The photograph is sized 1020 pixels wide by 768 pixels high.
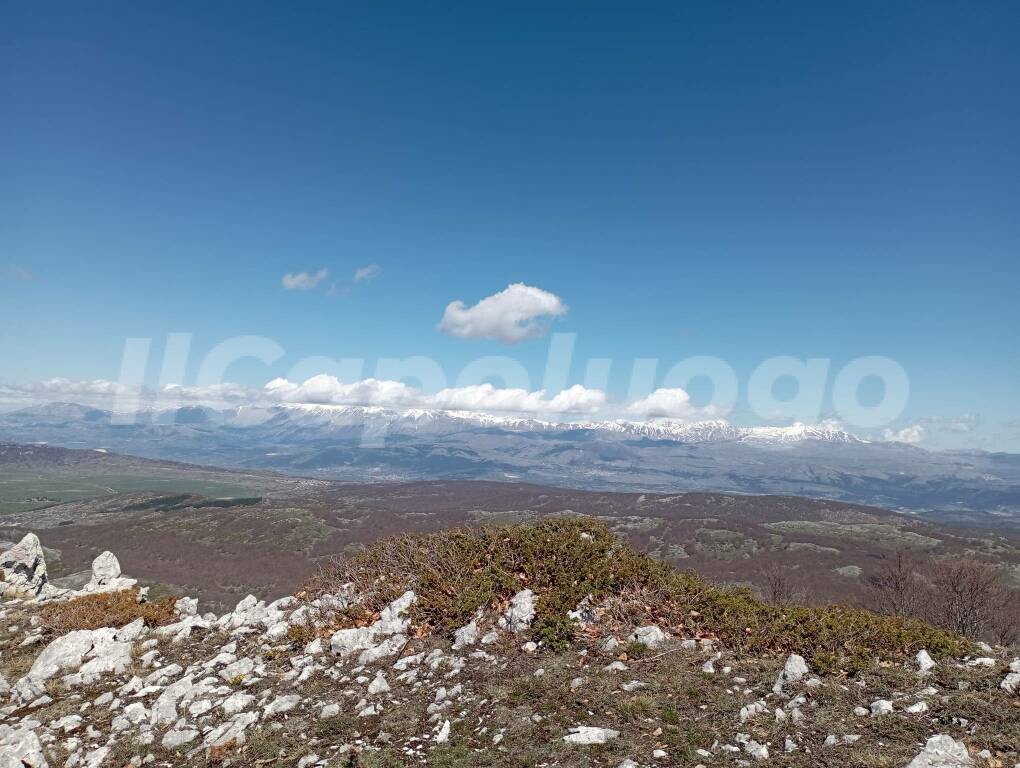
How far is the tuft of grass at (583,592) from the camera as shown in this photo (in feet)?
33.9

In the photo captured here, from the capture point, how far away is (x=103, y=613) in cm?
1505

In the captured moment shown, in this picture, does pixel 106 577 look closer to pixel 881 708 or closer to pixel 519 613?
pixel 519 613

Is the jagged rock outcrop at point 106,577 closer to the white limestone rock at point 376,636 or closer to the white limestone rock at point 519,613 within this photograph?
the white limestone rock at point 376,636

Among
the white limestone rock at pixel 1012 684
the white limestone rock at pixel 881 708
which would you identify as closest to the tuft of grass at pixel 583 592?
the white limestone rock at pixel 881 708

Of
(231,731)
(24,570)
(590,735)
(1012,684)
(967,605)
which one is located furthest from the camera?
(967,605)

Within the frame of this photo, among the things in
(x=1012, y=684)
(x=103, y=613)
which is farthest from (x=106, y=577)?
(x=1012, y=684)

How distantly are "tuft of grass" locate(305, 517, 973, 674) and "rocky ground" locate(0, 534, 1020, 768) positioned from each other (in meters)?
0.32

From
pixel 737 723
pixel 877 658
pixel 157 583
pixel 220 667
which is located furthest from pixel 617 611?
pixel 157 583

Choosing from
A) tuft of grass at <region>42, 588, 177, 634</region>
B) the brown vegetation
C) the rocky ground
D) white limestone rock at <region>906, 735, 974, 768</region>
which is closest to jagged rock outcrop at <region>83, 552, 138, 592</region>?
tuft of grass at <region>42, 588, 177, 634</region>

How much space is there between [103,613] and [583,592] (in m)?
14.6

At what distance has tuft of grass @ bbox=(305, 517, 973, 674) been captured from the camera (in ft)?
33.9

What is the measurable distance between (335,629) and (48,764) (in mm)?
5499

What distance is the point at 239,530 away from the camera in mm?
198750

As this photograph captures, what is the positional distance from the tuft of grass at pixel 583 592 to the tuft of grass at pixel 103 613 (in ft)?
15.6
